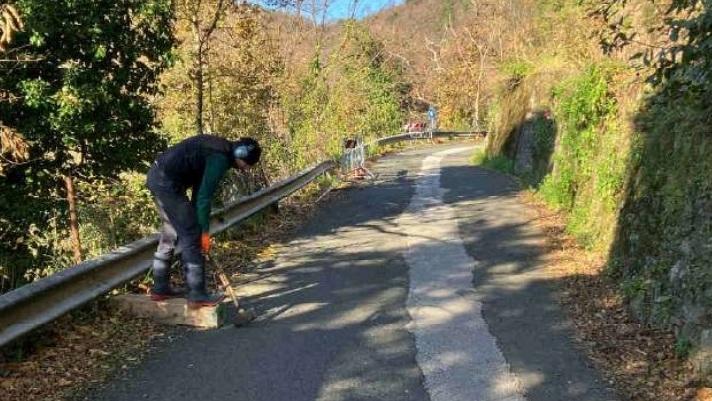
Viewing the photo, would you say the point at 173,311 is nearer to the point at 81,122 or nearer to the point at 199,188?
the point at 199,188

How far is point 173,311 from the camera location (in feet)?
18.4

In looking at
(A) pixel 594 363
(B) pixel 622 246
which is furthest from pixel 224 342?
(B) pixel 622 246

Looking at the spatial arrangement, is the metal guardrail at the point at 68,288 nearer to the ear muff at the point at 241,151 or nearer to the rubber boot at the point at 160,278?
the rubber boot at the point at 160,278

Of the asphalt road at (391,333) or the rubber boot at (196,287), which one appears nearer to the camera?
the asphalt road at (391,333)

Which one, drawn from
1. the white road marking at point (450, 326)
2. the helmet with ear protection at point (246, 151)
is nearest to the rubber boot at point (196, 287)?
the helmet with ear protection at point (246, 151)

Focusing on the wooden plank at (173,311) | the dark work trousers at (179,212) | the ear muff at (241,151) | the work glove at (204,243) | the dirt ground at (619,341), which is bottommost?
the dirt ground at (619,341)

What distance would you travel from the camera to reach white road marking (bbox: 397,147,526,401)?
441 centimetres

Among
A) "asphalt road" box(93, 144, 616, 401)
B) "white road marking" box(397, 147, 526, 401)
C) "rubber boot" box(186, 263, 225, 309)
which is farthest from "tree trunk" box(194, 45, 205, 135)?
"rubber boot" box(186, 263, 225, 309)

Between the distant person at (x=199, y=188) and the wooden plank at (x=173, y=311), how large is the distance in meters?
0.07

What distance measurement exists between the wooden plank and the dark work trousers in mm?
373

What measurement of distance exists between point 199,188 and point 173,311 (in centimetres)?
105

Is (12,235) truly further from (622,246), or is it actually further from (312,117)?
(312,117)

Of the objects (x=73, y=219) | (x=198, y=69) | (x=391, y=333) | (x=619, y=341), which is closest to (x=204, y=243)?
(x=391, y=333)

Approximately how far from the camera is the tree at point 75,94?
688 cm
